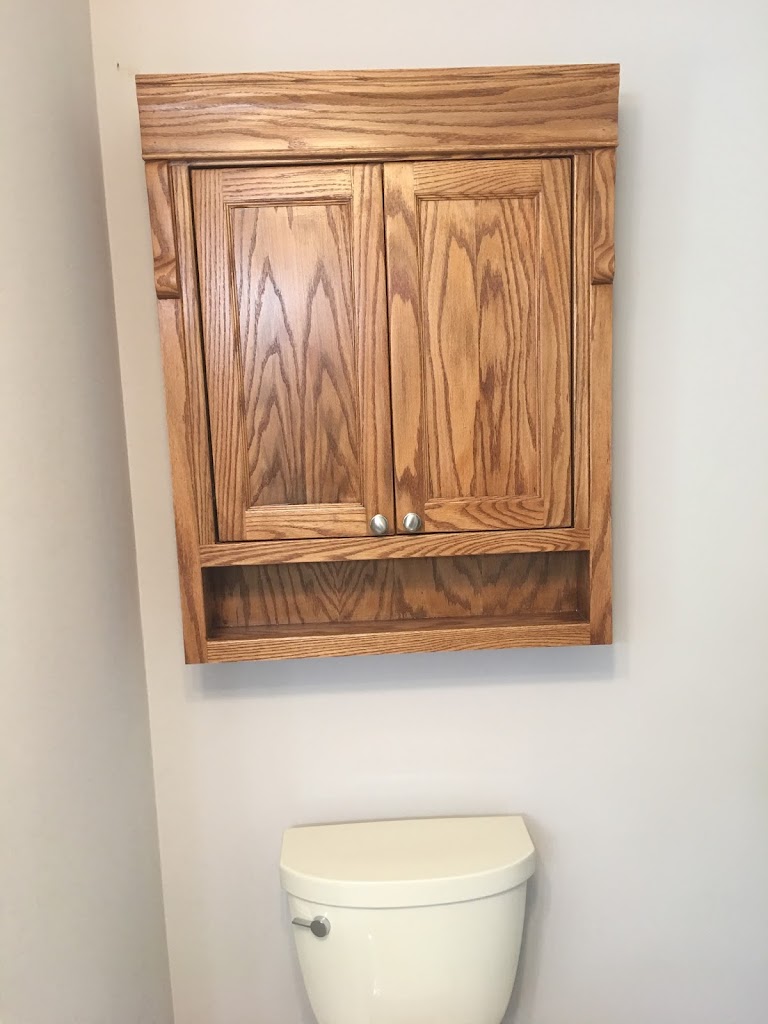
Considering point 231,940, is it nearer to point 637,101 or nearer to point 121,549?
point 121,549

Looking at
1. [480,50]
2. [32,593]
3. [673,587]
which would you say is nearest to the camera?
[32,593]

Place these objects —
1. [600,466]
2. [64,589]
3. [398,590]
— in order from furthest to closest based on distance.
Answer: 1. [398,590]
2. [600,466]
3. [64,589]

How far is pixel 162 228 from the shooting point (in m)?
0.94

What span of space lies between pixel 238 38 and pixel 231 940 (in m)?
1.39

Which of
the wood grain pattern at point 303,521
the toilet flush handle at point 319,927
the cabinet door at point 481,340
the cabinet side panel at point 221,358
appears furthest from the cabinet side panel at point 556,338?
the toilet flush handle at point 319,927

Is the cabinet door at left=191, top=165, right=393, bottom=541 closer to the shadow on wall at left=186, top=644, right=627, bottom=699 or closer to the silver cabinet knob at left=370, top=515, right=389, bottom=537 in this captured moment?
the silver cabinet knob at left=370, top=515, right=389, bottom=537

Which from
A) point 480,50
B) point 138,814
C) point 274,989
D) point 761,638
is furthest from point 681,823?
point 480,50

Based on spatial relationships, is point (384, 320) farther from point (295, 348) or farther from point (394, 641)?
point (394, 641)

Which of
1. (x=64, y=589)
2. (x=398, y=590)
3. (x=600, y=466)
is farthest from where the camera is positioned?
(x=398, y=590)

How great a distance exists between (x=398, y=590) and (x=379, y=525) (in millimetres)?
198

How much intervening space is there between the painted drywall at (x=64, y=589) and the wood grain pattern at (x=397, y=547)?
0.19 m

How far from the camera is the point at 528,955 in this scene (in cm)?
124

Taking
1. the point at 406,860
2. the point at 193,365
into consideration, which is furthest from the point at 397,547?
the point at 406,860

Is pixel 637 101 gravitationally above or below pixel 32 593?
above
